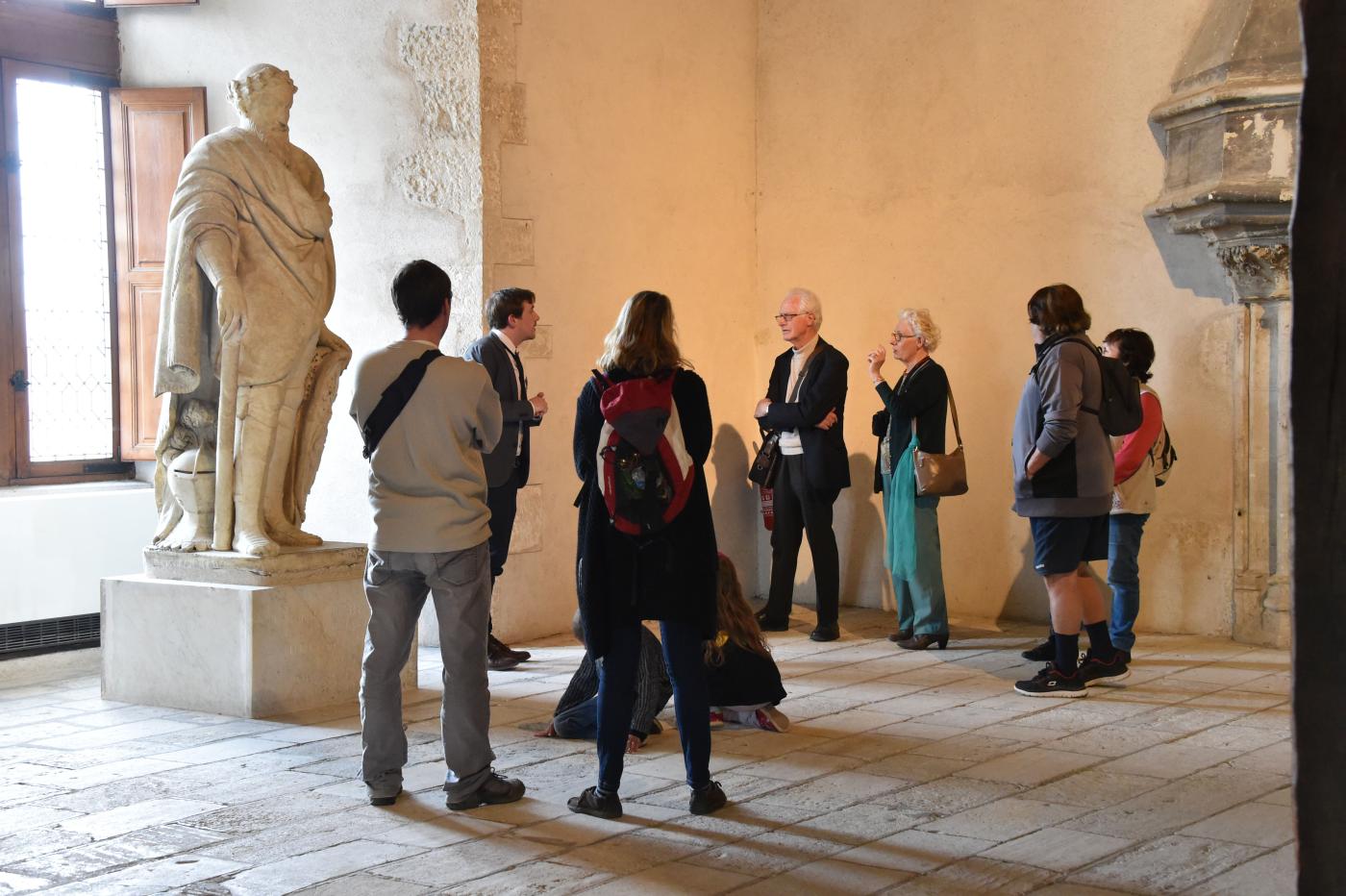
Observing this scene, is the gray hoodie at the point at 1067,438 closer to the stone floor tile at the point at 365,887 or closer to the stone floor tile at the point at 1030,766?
the stone floor tile at the point at 1030,766

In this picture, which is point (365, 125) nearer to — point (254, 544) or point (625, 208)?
point (625, 208)

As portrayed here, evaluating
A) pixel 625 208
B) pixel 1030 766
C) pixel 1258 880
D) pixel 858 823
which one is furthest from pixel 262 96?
pixel 1258 880

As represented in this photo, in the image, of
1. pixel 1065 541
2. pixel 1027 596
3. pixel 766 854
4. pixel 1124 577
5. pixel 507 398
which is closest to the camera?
pixel 766 854

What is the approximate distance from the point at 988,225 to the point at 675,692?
14.0 feet

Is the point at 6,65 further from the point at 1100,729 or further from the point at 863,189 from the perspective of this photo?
the point at 1100,729

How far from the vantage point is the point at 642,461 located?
3699mm

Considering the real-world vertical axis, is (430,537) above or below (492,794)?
above

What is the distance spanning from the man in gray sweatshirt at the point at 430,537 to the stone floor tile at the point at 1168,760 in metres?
1.83

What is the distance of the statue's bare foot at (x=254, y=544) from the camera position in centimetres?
532

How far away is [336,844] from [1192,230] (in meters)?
4.70

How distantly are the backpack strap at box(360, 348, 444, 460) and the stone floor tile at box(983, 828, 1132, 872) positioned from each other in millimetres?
1848

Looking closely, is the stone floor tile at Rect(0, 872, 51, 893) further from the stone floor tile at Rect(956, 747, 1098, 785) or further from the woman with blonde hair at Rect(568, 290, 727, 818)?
the stone floor tile at Rect(956, 747, 1098, 785)

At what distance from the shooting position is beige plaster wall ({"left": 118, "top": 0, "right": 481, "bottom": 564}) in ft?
22.4

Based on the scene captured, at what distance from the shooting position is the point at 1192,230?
255 inches
